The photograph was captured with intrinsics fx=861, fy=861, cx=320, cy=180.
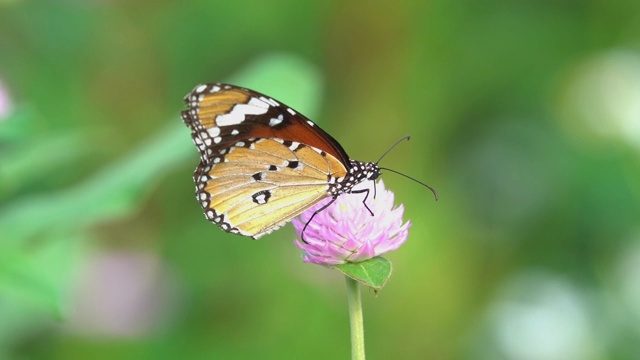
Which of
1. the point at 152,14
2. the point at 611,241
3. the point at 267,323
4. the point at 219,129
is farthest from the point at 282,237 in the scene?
the point at 219,129

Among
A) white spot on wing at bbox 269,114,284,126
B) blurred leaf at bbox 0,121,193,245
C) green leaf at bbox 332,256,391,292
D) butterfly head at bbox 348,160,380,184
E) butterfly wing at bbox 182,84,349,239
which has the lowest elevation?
blurred leaf at bbox 0,121,193,245

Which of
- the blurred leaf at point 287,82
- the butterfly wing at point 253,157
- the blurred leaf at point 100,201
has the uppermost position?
the blurred leaf at point 287,82

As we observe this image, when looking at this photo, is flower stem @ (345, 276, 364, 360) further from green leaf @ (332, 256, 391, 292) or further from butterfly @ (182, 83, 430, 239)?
butterfly @ (182, 83, 430, 239)

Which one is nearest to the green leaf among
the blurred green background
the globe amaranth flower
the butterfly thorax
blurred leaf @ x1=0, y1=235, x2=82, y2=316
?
the globe amaranth flower

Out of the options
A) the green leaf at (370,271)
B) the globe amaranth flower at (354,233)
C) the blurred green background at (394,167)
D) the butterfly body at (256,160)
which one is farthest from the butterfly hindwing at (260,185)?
the blurred green background at (394,167)

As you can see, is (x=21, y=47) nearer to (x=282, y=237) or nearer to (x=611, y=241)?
(x=282, y=237)

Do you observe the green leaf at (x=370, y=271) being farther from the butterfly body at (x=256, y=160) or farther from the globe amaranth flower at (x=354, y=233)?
the butterfly body at (x=256, y=160)

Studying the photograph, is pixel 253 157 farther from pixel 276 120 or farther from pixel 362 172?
pixel 362 172
